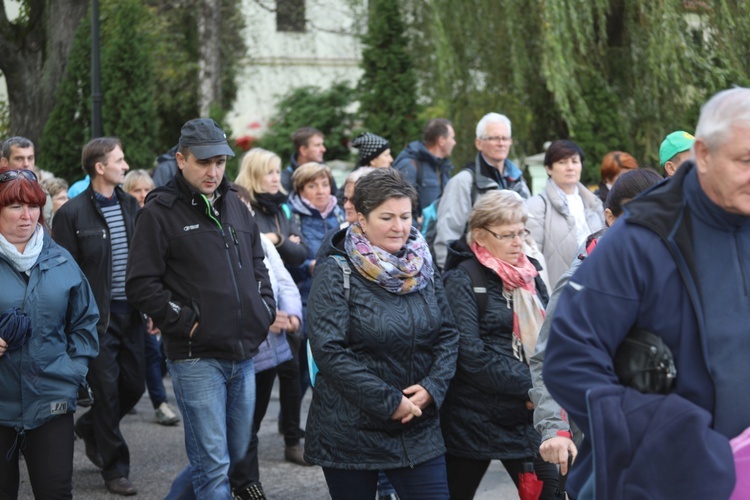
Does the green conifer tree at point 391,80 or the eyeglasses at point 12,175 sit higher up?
the green conifer tree at point 391,80

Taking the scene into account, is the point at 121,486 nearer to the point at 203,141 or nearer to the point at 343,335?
the point at 203,141

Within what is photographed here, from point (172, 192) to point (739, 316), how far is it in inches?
129

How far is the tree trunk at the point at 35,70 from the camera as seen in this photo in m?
14.9

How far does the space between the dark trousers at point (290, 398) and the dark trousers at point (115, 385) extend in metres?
1.04

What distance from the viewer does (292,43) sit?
34688 millimetres

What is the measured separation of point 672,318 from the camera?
9.30ft

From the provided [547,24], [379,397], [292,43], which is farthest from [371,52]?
[292,43]

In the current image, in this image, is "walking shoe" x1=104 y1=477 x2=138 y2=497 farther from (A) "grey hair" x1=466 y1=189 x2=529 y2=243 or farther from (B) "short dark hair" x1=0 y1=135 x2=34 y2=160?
(A) "grey hair" x1=466 y1=189 x2=529 y2=243

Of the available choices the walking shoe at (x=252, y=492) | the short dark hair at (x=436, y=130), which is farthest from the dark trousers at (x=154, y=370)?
the short dark hair at (x=436, y=130)

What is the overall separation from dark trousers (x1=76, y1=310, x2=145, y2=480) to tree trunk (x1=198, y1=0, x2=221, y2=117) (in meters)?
13.2

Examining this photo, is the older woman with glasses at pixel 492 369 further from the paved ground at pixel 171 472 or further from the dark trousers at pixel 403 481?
the paved ground at pixel 171 472

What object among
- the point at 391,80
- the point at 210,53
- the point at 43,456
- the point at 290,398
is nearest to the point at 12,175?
the point at 43,456

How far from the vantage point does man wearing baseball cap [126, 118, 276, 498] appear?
5.21 meters

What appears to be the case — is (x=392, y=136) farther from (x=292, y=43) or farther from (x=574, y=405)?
(x=292, y=43)
